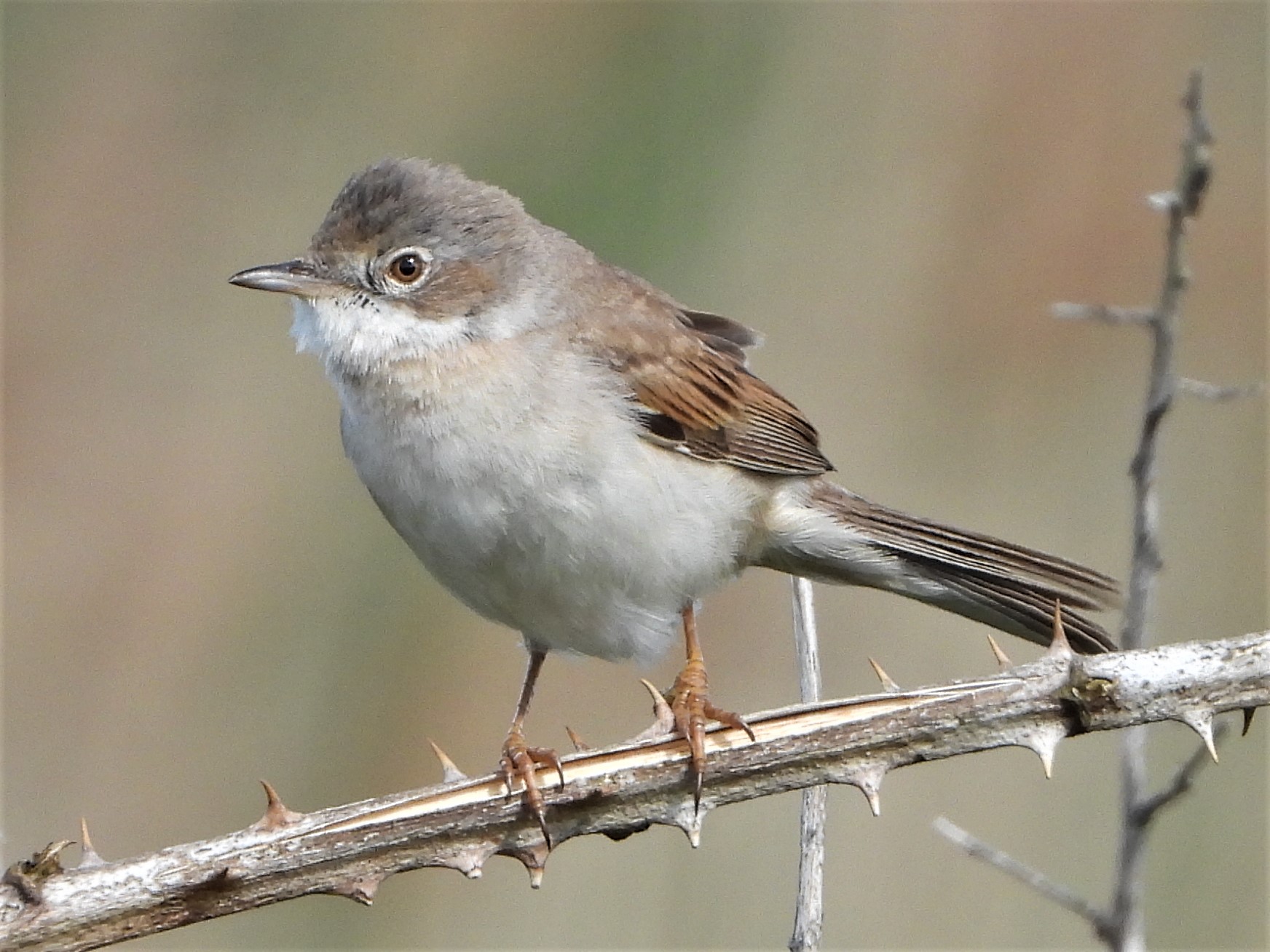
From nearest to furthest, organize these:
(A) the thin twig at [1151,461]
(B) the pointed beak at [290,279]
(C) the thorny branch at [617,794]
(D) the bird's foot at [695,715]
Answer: (C) the thorny branch at [617,794] → (A) the thin twig at [1151,461] → (D) the bird's foot at [695,715] → (B) the pointed beak at [290,279]

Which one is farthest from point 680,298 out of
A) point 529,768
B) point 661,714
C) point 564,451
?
point 529,768

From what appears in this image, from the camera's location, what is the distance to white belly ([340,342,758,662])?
364 centimetres

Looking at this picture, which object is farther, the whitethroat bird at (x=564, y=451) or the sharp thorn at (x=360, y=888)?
the whitethroat bird at (x=564, y=451)

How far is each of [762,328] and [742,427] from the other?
1473 mm

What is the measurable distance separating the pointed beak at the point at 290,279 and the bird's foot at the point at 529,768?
50.3 inches

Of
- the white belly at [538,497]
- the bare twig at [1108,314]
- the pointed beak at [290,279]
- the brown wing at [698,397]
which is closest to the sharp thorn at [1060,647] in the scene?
the bare twig at [1108,314]

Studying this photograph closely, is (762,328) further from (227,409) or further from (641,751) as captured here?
(641,751)

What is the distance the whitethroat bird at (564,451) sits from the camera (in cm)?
369

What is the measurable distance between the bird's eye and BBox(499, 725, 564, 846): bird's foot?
1247 mm

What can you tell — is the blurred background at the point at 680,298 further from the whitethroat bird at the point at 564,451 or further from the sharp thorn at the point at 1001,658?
the sharp thorn at the point at 1001,658

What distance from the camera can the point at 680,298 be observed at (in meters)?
5.24

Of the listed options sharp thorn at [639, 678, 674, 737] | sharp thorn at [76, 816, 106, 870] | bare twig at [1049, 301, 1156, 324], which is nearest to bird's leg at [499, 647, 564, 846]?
sharp thorn at [639, 678, 674, 737]

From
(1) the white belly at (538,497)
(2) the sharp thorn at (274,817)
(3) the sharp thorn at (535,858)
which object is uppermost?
(1) the white belly at (538,497)

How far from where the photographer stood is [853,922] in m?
4.67
